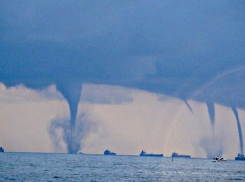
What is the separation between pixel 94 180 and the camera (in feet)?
315

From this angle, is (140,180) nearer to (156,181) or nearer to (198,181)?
(156,181)

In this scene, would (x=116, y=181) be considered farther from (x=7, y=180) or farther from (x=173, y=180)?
(x=7, y=180)

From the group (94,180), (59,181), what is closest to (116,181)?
(94,180)

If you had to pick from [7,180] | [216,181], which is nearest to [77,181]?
[7,180]

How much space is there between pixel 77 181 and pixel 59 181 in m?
3.72

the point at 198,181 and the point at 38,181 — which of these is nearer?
the point at 38,181

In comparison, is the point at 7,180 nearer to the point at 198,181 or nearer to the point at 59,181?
the point at 59,181

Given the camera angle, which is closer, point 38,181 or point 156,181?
point 38,181

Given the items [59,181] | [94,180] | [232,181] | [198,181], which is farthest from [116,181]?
[232,181]

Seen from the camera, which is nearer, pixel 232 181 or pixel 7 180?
pixel 7 180

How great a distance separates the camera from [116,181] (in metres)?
94.3

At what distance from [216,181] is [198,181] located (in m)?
5.48

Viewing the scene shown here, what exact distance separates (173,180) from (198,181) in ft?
19.4

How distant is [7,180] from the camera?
89.9 m
